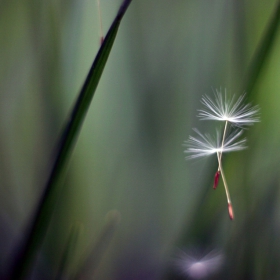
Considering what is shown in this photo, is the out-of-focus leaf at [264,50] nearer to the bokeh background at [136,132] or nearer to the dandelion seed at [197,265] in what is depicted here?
the bokeh background at [136,132]

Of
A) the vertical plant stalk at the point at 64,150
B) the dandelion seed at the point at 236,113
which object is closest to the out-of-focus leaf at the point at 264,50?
the dandelion seed at the point at 236,113

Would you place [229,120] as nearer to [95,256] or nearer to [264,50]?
[264,50]

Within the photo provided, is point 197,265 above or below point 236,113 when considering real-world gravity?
below

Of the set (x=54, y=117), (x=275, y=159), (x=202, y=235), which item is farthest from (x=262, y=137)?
(x=54, y=117)

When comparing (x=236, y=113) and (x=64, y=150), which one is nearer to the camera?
(x=64, y=150)

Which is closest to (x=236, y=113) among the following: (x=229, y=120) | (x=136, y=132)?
(x=229, y=120)
